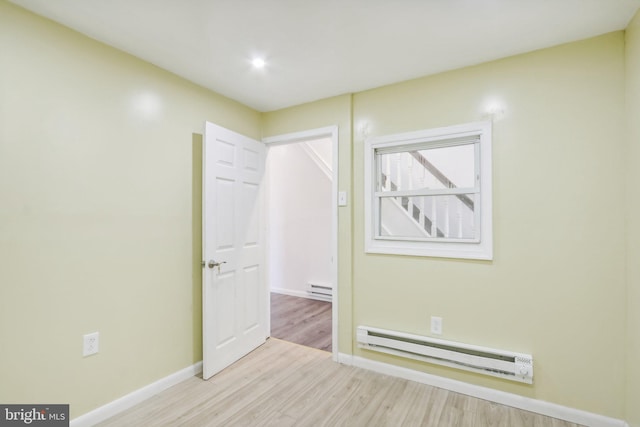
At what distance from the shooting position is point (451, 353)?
2174mm

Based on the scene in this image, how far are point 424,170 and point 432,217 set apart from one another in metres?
0.46

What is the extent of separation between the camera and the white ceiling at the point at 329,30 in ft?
5.14

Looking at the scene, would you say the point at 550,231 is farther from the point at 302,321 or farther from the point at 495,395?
the point at 302,321

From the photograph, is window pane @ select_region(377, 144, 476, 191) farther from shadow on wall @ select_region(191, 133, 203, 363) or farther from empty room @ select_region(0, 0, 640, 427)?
shadow on wall @ select_region(191, 133, 203, 363)

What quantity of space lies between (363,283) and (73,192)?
212 cm

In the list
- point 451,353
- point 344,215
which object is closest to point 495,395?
point 451,353

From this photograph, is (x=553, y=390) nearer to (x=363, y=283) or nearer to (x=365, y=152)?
(x=363, y=283)

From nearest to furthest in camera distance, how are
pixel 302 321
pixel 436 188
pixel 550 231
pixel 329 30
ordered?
pixel 329 30
pixel 550 231
pixel 436 188
pixel 302 321

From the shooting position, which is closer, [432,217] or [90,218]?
[90,218]

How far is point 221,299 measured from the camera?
2.51 m

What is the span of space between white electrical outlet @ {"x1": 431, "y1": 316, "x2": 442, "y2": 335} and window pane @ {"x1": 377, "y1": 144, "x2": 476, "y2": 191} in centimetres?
106

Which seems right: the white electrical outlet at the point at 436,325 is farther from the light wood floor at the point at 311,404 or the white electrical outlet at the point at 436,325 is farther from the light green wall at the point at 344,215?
the light green wall at the point at 344,215

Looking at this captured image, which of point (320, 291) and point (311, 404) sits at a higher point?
point (320, 291)

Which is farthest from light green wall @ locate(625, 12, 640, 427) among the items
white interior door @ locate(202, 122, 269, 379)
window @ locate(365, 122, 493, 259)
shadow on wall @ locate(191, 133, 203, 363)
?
shadow on wall @ locate(191, 133, 203, 363)
